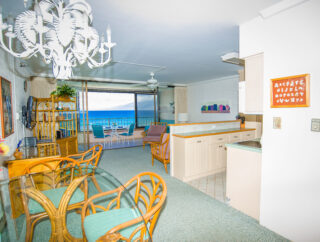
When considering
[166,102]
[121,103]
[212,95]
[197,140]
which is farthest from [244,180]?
[121,103]

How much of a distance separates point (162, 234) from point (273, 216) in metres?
1.31

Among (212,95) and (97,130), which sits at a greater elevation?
(212,95)

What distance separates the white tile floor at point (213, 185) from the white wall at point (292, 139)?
0.78 metres

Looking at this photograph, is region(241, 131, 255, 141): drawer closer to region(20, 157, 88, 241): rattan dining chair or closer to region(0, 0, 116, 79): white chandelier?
region(20, 157, 88, 241): rattan dining chair

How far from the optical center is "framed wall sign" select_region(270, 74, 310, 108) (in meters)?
1.70

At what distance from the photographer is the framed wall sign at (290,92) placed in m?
1.70

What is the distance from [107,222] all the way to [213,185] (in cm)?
232

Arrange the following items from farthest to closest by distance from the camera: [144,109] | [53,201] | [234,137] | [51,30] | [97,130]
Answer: [144,109], [97,130], [234,137], [53,201], [51,30]

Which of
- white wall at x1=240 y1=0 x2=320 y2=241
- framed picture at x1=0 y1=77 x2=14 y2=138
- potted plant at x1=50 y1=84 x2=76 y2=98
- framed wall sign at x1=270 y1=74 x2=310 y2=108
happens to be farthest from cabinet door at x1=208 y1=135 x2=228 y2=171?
potted plant at x1=50 y1=84 x2=76 y2=98

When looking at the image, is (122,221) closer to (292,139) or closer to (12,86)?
(292,139)

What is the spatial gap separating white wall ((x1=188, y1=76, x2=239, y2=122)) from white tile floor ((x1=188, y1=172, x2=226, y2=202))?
3298 mm

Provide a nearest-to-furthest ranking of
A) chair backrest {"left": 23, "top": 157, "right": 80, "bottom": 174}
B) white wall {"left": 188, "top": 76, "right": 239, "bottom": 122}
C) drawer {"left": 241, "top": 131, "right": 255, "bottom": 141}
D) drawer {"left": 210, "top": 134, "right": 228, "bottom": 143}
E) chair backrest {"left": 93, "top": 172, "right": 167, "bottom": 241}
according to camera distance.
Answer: chair backrest {"left": 93, "top": 172, "right": 167, "bottom": 241} < chair backrest {"left": 23, "top": 157, "right": 80, "bottom": 174} < drawer {"left": 210, "top": 134, "right": 228, "bottom": 143} < drawer {"left": 241, "top": 131, "right": 255, "bottom": 141} < white wall {"left": 188, "top": 76, "right": 239, "bottom": 122}

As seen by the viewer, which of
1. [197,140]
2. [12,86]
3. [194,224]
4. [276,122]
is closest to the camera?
[276,122]

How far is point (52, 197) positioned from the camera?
1.77 meters
